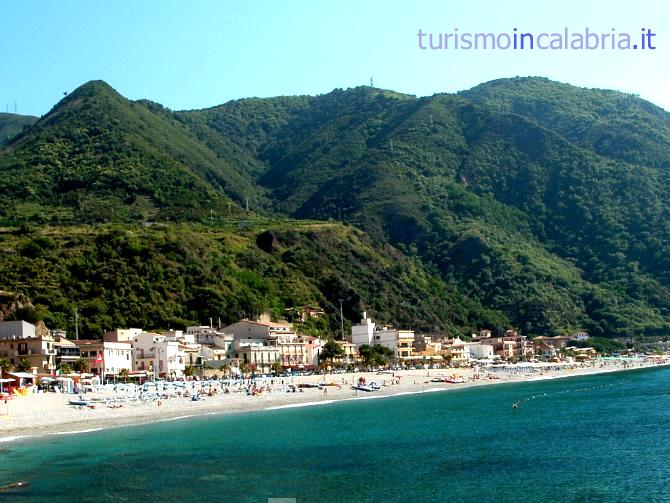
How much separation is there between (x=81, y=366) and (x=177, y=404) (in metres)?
13.4

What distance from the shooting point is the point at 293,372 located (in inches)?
3406

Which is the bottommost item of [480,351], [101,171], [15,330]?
[480,351]

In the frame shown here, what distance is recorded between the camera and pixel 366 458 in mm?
38531

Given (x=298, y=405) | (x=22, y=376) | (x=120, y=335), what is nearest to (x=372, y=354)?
(x=120, y=335)

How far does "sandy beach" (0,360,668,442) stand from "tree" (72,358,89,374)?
29.6ft

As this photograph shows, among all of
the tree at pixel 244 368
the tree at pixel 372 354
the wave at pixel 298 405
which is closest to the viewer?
the wave at pixel 298 405

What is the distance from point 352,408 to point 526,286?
8717 centimetres

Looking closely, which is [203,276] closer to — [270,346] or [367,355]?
[270,346]

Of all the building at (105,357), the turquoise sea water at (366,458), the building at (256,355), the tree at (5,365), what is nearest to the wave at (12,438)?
the turquoise sea water at (366,458)

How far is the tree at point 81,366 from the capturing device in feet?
230

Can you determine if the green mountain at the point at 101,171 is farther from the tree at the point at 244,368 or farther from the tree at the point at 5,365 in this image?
the tree at the point at 5,365

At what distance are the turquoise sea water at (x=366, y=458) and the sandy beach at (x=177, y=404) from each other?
2662 mm

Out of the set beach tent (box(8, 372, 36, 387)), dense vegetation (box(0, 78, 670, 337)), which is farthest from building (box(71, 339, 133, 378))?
dense vegetation (box(0, 78, 670, 337))

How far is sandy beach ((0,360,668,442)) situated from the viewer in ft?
164
